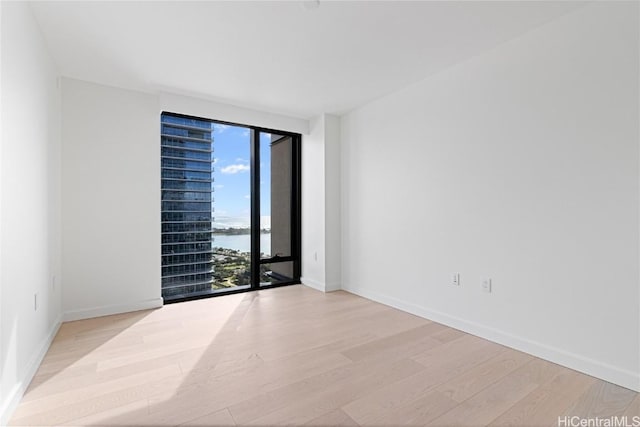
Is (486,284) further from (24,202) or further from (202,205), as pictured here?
(24,202)

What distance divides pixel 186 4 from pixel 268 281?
10.8 ft

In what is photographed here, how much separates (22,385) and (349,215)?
10.6 feet

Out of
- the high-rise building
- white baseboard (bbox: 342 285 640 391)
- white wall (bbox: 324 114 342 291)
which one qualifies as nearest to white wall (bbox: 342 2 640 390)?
white baseboard (bbox: 342 285 640 391)

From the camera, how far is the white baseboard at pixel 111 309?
10.0 feet

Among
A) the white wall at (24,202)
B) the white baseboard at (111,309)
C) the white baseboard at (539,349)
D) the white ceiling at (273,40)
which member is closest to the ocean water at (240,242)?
the white baseboard at (111,309)

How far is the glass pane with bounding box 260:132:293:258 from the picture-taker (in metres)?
4.37

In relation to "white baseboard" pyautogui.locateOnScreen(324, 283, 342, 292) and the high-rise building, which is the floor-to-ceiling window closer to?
the high-rise building

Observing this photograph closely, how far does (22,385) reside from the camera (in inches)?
72.3

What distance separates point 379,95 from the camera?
142 inches

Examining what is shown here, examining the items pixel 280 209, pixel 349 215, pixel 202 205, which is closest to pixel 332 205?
pixel 349 215

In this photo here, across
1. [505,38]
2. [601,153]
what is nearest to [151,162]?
[505,38]

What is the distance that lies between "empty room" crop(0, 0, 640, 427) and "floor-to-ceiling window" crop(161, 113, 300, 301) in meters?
0.04

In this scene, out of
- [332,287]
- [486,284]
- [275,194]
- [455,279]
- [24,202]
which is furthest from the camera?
[275,194]

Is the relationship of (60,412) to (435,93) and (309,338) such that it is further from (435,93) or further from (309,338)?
(435,93)
